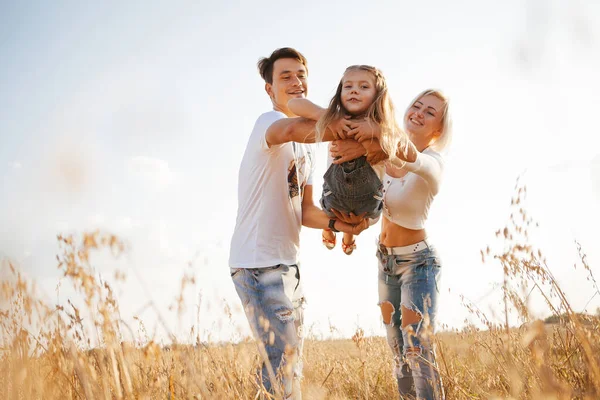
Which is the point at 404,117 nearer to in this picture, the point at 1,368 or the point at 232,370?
the point at 232,370

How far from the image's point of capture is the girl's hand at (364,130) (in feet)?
8.89

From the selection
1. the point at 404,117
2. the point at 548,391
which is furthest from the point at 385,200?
the point at 548,391

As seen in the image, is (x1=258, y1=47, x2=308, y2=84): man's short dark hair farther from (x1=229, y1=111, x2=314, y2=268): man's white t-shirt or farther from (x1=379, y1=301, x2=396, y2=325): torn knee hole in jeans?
(x1=379, y1=301, x2=396, y2=325): torn knee hole in jeans

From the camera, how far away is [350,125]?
9.00 feet

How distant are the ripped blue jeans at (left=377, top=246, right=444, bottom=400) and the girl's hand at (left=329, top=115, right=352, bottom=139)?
0.95 m

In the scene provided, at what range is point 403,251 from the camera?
129 inches

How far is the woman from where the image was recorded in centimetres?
304

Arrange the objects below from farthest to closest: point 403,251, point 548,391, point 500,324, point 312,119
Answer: point 403,251, point 312,119, point 500,324, point 548,391

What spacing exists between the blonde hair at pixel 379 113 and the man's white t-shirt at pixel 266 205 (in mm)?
273

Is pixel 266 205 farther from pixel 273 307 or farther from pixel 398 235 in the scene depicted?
pixel 398 235

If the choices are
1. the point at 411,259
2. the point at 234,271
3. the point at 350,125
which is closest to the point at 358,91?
the point at 350,125

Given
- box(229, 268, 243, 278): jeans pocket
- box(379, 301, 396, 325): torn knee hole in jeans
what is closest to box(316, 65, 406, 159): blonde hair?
box(229, 268, 243, 278): jeans pocket

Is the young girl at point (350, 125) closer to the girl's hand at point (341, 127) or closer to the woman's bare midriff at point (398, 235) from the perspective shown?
the girl's hand at point (341, 127)

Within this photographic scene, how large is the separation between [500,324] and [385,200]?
1.08 m
